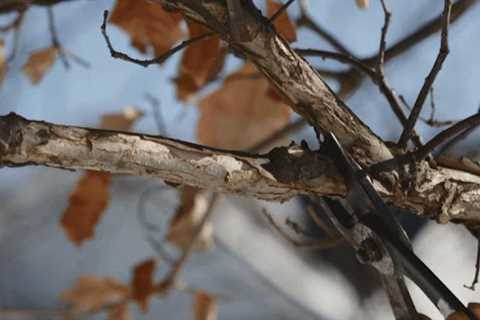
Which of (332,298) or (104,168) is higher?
(332,298)

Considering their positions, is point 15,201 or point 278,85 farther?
point 15,201

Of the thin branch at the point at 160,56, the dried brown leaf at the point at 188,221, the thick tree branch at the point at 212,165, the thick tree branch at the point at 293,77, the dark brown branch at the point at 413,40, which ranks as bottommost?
the thick tree branch at the point at 212,165

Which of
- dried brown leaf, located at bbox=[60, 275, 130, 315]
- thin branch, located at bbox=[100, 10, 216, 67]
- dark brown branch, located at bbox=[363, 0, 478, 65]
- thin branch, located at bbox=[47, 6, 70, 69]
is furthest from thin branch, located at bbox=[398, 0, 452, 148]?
dried brown leaf, located at bbox=[60, 275, 130, 315]

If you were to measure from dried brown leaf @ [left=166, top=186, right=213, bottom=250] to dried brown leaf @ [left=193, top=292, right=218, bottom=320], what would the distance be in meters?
0.07

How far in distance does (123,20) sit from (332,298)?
1532mm

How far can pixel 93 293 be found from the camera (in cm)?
111

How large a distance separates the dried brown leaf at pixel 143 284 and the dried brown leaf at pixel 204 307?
8 cm

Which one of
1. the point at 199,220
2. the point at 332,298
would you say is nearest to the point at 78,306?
the point at 199,220

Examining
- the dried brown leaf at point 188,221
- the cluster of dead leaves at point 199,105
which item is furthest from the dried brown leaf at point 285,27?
the dried brown leaf at point 188,221

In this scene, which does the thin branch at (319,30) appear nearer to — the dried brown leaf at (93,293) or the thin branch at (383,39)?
the thin branch at (383,39)

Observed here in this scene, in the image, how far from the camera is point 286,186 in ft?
1.29

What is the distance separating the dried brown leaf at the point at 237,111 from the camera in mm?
885

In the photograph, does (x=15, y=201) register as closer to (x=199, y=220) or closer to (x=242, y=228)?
(x=242, y=228)

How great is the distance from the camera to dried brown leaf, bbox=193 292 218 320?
1.04 meters
